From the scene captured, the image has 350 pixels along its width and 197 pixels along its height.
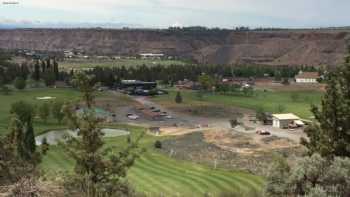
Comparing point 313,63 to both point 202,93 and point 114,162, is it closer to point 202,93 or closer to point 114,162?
point 202,93

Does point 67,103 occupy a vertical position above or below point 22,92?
above

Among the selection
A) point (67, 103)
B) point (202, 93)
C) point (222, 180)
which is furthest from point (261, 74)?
point (67, 103)

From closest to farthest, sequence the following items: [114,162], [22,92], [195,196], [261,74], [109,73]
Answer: [114,162]
[195,196]
[22,92]
[109,73]
[261,74]

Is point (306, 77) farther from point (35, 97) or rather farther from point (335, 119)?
point (335, 119)

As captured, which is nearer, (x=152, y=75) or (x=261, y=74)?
(x=152, y=75)

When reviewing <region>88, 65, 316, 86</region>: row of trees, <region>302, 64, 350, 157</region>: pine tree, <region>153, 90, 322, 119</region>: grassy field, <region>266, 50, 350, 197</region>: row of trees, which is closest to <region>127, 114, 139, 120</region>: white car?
<region>153, 90, 322, 119</region>: grassy field

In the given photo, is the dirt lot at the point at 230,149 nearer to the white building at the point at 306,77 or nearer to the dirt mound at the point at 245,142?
the dirt mound at the point at 245,142

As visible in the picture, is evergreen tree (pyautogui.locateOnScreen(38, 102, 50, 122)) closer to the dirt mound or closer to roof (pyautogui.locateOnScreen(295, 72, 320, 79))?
the dirt mound
